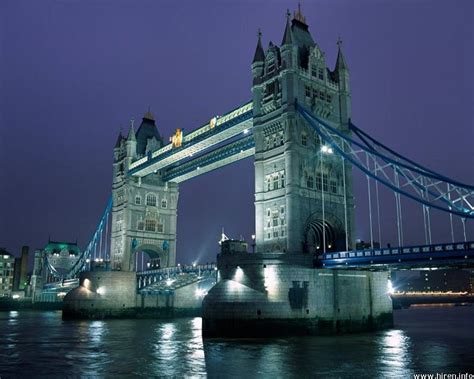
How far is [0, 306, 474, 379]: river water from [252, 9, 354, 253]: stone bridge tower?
45.8ft

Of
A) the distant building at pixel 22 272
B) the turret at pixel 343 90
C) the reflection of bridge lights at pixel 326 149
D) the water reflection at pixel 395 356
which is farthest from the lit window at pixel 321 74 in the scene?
the distant building at pixel 22 272

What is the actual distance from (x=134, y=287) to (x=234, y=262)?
41646mm

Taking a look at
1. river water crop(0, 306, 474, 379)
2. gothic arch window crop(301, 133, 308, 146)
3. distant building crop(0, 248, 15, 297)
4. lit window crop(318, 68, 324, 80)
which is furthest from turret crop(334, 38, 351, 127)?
distant building crop(0, 248, 15, 297)

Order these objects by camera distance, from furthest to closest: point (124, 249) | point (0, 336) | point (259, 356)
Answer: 1. point (124, 249)
2. point (0, 336)
3. point (259, 356)

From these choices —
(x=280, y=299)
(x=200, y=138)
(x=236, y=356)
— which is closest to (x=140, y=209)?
(x=200, y=138)

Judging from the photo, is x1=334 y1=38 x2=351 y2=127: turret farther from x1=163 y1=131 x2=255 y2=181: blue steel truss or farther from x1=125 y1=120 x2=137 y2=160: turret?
x1=125 y1=120 x2=137 y2=160: turret

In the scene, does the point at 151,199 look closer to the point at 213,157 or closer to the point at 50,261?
the point at 213,157

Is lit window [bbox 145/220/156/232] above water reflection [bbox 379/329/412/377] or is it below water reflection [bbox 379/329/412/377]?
above

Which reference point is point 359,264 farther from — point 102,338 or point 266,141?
point 102,338

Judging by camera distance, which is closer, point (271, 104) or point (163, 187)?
point (271, 104)

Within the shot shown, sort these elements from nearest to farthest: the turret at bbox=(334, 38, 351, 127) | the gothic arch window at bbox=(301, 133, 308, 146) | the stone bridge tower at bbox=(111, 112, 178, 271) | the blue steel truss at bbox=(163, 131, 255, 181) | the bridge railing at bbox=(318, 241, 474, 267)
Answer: the bridge railing at bbox=(318, 241, 474, 267) < the gothic arch window at bbox=(301, 133, 308, 146) < the turret at bbox=(334, 38, 351, 127) < the blue steel truss at bbox=(163, 131, 255, 181) < the stone bridge tower at bbox=(111, 112, 178, 271)

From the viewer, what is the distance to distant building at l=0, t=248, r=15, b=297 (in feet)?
520

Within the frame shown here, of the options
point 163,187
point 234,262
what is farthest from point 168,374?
point 163,187

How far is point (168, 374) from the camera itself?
28.9 metres
